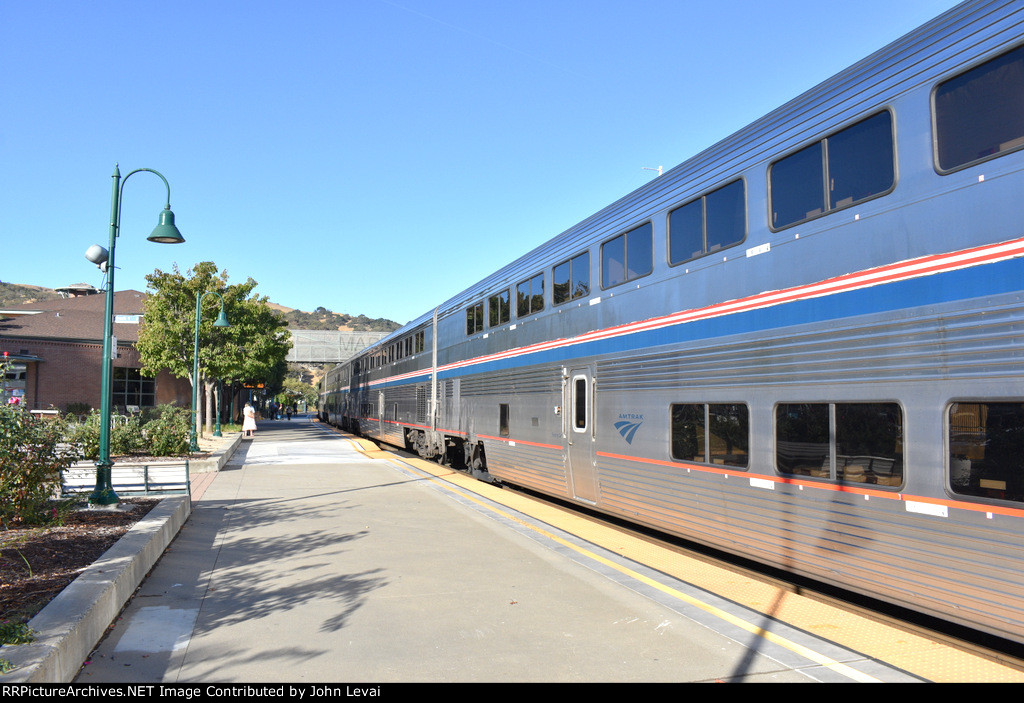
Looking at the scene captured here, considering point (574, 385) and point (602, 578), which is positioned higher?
point (574, 385)

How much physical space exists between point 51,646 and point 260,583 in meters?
2.95

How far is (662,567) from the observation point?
25.3 feet

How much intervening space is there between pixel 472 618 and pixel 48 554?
14.4 feet

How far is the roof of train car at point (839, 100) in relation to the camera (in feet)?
16.5

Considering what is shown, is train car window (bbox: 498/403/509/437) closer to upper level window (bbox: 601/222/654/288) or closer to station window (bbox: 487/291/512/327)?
station window (bbox: 487/291/512/327)

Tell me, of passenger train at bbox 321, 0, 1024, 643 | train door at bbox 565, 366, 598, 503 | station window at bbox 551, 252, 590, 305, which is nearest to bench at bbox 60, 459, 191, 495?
train door at bbox 565, 366, 598, 503

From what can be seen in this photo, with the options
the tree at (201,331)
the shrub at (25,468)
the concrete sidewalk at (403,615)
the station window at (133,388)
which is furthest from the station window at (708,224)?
the station window at (133,388)

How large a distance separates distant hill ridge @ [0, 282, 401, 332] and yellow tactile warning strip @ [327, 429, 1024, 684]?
108 meters

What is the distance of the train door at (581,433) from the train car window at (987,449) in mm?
5378

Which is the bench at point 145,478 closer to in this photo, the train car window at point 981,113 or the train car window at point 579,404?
the train car window at point 579,404

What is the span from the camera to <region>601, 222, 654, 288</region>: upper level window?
343 inches

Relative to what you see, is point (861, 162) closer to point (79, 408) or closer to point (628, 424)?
point (628, 424)
